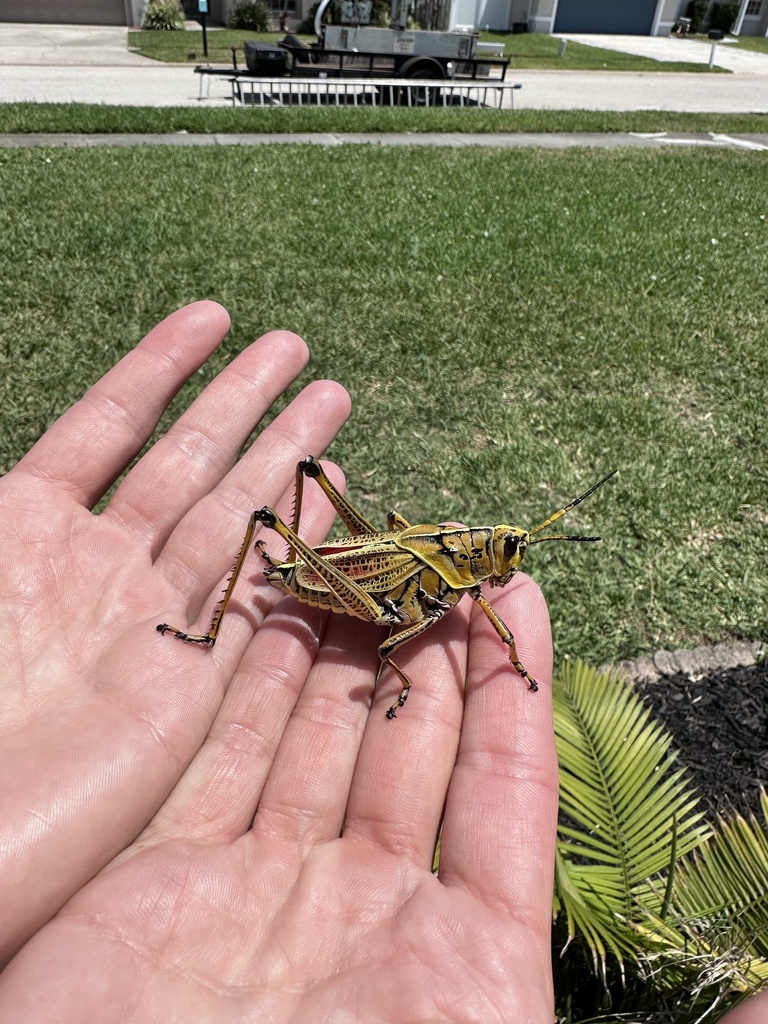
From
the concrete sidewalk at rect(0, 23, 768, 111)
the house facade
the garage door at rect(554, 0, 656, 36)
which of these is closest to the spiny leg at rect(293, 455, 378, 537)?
the concrete sidewalk at rect(0, 23, 768, 111)

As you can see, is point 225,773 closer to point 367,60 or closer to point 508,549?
point 508,549

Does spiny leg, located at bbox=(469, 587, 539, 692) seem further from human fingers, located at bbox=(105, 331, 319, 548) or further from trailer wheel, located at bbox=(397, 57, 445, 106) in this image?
trailer wheel, located at bbox=(397, 57, 445, 106)

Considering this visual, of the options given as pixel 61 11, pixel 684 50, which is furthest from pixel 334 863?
pixel 684 50

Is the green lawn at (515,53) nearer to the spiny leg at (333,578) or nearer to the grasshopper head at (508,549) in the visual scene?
the spiny leg at (333,578)

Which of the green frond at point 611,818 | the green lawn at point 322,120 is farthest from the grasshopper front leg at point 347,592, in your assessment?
the green lawn at point 322,120

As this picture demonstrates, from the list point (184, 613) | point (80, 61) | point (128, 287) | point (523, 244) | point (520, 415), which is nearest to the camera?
point (184, 613)

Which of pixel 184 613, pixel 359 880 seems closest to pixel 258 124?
pixel 184 613

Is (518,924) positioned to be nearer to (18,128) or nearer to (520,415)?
(520,415)
